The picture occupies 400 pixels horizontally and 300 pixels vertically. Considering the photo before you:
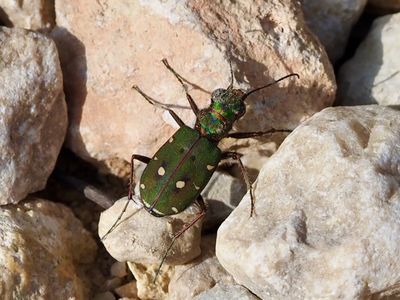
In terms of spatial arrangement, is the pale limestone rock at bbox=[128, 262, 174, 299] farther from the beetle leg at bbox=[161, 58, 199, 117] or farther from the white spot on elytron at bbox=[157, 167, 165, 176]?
the beetle leg at bbox=[161, 58, 199, 117]

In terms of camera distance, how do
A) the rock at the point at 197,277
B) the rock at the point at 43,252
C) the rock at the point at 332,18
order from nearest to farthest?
the rock at the point at 43,252, the rock at the point at 197,277, the rock at the point at 332,18

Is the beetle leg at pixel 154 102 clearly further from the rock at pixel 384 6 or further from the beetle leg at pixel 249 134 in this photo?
the rock at pixel 384 6

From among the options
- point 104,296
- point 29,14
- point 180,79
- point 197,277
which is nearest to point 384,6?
point 180,79

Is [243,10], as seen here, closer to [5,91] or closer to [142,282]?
[5,91]

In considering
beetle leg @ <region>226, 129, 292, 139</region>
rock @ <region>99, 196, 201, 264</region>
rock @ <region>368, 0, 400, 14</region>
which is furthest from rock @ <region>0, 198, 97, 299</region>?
rock @ <region>368, 0, 400, 14</region>

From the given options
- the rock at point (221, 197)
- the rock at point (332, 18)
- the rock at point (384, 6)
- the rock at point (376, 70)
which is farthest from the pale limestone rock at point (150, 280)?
the rock at point (384, 6)
